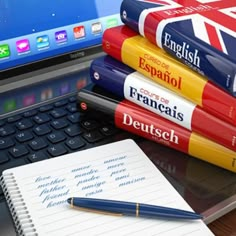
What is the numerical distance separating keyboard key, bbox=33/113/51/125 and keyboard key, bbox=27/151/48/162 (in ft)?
0.22

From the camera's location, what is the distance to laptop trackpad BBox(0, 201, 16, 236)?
46 centimetres

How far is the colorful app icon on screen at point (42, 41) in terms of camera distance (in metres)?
0.74

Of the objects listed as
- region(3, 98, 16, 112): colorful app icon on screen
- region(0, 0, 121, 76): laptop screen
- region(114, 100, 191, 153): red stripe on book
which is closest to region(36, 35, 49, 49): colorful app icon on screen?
region(0, 0, 121, 76): laptop screen

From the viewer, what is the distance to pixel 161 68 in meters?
0.56

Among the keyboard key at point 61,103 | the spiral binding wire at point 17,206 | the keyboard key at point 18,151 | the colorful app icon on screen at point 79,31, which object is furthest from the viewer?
the colorful app icon on screen at point 79,31

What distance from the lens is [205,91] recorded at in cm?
53

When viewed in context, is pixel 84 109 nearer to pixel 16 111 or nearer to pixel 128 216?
pixel 16 111

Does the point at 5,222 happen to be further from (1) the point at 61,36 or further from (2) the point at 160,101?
(1) the point at 61,36

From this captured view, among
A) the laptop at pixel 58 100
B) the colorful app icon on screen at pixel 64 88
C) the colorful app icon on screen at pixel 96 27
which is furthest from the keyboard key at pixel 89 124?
the colorful app icon on screen at pixel 96 27

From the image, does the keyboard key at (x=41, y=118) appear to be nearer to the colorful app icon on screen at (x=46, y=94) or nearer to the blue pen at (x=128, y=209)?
the colorful app icon on screen at (x=46, y=94)

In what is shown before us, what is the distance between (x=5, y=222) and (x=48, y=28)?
36 cm

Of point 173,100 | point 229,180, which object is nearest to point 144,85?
point 173,100

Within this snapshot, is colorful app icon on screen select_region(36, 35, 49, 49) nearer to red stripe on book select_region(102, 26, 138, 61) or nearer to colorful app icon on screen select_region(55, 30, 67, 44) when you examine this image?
colorful app icon on screen select_region(55, 30, 67, 44)

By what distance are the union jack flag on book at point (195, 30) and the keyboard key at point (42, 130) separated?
16 centimetres
